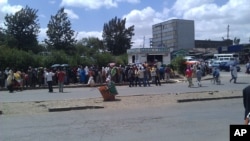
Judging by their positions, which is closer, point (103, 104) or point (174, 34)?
point (103, 104)

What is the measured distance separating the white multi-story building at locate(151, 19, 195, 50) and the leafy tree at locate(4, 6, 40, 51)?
22.3 m

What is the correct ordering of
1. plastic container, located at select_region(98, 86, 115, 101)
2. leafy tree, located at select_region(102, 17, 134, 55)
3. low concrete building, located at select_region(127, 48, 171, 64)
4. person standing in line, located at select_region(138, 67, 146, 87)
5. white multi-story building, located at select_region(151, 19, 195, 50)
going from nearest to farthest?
1. plastic container, located at select_region(98, 86, 115, 101)
2. person standing in line, located at select_region(138, 67, 146, 87)
3. low concrete building, located at select_region(127, 48, 171, 64)
4. white multi-story building, located at select_region(151, 19, 195, 50)
5. leafy tree, located at select_region(102, 17, 134, 55)

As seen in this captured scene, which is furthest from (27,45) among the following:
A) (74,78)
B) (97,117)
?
(97,117)

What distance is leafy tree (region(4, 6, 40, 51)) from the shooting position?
7125cm

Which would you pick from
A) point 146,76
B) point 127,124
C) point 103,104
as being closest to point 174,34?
point 146,76

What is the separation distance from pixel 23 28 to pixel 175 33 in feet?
88.3

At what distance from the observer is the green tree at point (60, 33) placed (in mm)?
80812

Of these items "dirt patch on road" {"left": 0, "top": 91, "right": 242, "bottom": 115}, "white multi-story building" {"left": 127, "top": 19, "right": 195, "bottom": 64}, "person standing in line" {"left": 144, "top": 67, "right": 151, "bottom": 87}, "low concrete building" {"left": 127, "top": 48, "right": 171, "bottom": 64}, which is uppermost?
"white multi-story building" {"left": 127, "top": 19, "right": 195, "bottom": 64}

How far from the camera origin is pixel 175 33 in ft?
Result: 237

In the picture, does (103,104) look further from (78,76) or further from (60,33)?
(60,33)

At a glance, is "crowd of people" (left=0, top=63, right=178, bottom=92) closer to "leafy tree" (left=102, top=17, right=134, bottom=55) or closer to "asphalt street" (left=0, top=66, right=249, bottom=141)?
"asphalt street" (left=0, top=66, right=249, bottom=141)

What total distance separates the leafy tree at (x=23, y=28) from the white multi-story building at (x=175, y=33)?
22.3 m

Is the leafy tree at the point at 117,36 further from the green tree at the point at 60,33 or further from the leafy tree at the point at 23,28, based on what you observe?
the leafy tree at the point at 23,28

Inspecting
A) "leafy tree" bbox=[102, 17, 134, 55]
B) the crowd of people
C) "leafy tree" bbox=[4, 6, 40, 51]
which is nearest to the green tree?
"leafy tree" bbox=[4, 6, 40, 51]
